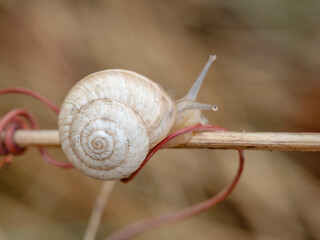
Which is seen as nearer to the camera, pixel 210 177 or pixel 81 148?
pixel 81 148

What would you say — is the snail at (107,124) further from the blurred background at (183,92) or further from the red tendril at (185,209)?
the blurred background at (183,92)

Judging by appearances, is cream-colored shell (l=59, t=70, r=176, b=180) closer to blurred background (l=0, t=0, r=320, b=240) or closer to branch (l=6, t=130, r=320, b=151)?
branch (l=6, t=130, r=320, b=151)

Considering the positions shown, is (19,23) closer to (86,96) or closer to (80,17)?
(80,17)

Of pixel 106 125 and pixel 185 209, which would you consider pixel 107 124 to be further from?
pixel 185 209

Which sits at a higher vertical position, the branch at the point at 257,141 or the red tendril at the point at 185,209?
the branch at the point at 257,141

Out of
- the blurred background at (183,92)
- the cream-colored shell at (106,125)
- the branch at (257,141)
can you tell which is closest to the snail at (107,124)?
the cream-colored shell at (106,125)

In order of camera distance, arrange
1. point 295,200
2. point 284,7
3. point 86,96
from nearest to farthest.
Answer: point 86,96 → point 295,200 → point 284,7

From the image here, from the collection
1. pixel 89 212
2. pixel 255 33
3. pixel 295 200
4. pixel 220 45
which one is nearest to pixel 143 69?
pixel 220 45

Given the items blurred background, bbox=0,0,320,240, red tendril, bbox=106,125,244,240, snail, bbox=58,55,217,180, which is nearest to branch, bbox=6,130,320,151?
red tendril, bbox=106,125,244,240
